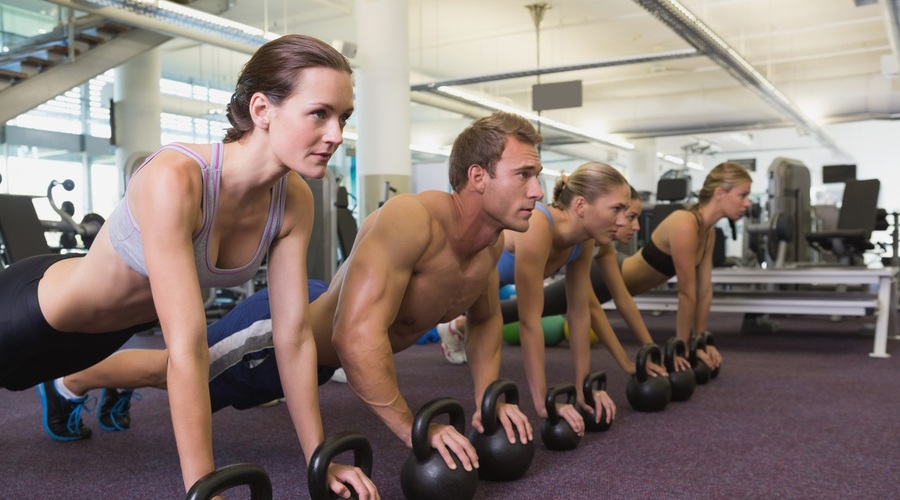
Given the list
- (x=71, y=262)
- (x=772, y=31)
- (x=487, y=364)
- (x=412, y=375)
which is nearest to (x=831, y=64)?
(x=772, y=31)

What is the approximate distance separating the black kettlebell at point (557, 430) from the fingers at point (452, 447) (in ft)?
1.71

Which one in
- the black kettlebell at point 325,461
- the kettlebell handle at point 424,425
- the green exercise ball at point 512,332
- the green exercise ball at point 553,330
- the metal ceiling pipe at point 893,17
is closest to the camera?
the black kettlebell at point 325,461

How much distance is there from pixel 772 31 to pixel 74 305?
9.28m

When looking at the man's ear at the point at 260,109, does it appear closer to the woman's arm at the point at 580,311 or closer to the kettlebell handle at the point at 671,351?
the woman's arm at the point at 580,311

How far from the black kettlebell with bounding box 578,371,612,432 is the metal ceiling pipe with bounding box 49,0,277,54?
168 inches

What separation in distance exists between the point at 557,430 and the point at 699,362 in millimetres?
1393

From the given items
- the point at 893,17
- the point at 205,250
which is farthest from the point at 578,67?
the point at 205,250

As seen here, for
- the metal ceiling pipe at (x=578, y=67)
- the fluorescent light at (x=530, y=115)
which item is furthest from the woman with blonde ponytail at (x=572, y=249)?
the metal ceiling pipe at (x=578, y=67)

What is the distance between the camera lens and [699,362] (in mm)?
3154

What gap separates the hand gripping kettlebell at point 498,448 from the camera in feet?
5.46

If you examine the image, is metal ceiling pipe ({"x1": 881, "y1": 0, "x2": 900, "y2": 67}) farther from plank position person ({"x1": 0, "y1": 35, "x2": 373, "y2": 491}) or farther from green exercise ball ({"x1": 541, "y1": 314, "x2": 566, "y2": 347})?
plank position person ({"x1": 0, "y1": 35, "x2": 373, "y2": 491})

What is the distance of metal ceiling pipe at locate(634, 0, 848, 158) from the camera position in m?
5.54

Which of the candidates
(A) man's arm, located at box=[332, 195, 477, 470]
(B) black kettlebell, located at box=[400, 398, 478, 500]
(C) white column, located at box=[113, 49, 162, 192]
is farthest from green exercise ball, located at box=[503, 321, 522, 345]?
(C) white column, located at box=[113, 49, 162, 192]

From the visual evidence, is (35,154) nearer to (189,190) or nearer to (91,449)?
(91,449)
